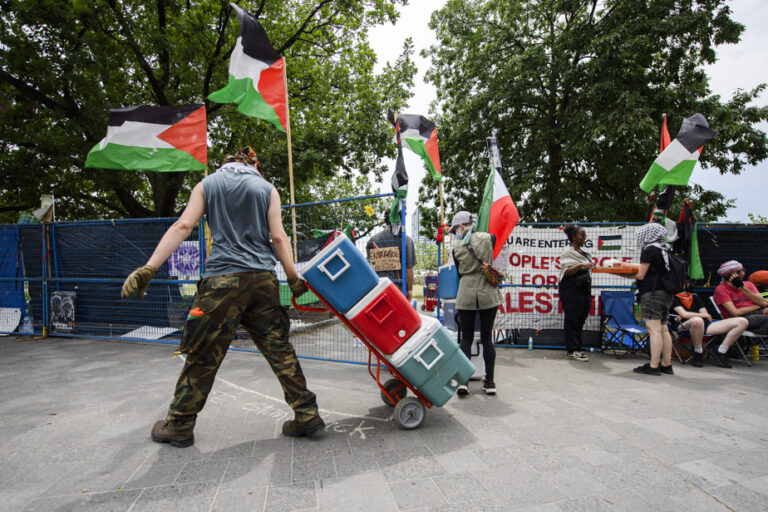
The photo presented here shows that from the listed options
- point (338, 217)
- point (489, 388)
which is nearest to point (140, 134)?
point (338, 217)

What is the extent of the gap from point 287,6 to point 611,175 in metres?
14.0

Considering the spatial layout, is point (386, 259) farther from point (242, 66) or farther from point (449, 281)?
point (242, 66)

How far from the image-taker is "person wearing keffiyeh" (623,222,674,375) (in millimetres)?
4914

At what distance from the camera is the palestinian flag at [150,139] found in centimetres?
569

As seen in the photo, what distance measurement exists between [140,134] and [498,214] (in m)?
5.36

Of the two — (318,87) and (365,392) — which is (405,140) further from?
(318,87)

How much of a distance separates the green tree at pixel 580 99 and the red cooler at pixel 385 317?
1202 cm

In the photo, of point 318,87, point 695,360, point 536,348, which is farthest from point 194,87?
point 695,360

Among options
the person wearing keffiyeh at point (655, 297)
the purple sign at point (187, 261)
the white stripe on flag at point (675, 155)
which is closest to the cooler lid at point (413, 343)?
the person wearing keffiyeh at point (655, 297)

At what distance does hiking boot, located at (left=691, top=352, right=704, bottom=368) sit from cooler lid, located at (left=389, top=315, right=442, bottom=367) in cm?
480

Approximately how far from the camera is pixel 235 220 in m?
2.95

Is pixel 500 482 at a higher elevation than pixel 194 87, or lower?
lower

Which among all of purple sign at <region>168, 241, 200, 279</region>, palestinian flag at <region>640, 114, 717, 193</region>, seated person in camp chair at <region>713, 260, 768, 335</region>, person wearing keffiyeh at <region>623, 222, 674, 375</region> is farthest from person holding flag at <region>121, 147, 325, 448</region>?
seated person in camp chair at <region>713, 260, 768, 335</region>

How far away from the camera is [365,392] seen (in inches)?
167
